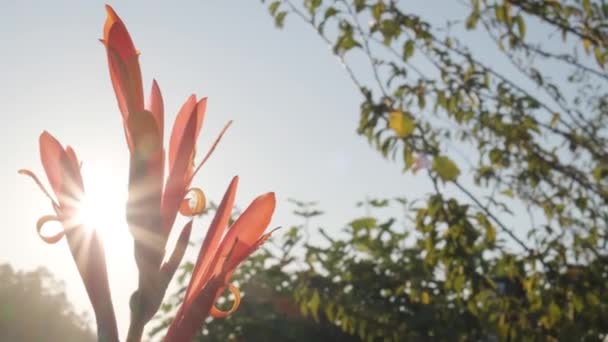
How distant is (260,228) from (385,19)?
287 centimetres

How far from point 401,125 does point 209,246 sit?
7.52 ft

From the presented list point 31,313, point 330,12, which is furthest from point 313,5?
point 31,313

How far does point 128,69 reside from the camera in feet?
1.82

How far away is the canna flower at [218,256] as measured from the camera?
560mm

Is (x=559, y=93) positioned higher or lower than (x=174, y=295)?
higher

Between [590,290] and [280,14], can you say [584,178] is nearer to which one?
[590,290]

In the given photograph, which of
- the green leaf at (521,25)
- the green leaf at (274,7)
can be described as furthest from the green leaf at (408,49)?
the green leaf at (274,7)

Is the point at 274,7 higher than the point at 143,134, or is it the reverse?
the point at 274,7

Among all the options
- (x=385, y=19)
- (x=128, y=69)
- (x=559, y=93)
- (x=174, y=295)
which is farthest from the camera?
(x=174, y=295)

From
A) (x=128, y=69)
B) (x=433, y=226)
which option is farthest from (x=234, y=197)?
(x=433, y=226)

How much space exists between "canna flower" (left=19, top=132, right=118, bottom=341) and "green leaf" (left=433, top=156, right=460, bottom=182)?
7.70 feet

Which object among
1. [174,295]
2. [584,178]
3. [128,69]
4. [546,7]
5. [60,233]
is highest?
[546,7]

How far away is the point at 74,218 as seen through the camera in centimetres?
58

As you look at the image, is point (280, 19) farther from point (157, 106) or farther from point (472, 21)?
point (157, 106)
